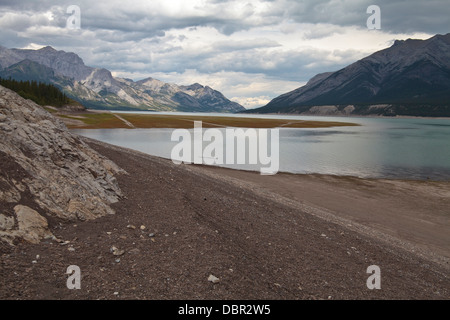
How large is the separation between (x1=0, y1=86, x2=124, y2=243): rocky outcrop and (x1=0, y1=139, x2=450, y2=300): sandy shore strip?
767 millimetres

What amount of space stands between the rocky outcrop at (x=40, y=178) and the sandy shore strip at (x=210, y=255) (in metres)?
0.77

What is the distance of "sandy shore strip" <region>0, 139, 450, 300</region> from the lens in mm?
10039

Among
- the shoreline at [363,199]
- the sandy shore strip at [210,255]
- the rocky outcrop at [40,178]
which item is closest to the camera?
the sandy shore strip at [210,255]

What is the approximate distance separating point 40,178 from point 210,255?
8.84m

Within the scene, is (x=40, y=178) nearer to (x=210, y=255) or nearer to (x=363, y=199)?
(x=210, y=255)

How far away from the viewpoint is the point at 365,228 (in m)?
23.6

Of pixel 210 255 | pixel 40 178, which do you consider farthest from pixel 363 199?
pixel 40 178

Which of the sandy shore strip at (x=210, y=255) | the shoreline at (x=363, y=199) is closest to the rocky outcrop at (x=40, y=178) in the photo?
the sandy shore strip at (x=210, y=255)

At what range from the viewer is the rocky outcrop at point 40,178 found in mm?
12031

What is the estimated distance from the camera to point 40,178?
14203mm

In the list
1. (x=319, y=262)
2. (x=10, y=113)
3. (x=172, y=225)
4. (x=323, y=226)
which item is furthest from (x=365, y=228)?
(x=10, y=113)

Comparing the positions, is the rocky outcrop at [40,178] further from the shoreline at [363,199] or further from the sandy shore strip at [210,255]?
the shoreline at [363,199]
